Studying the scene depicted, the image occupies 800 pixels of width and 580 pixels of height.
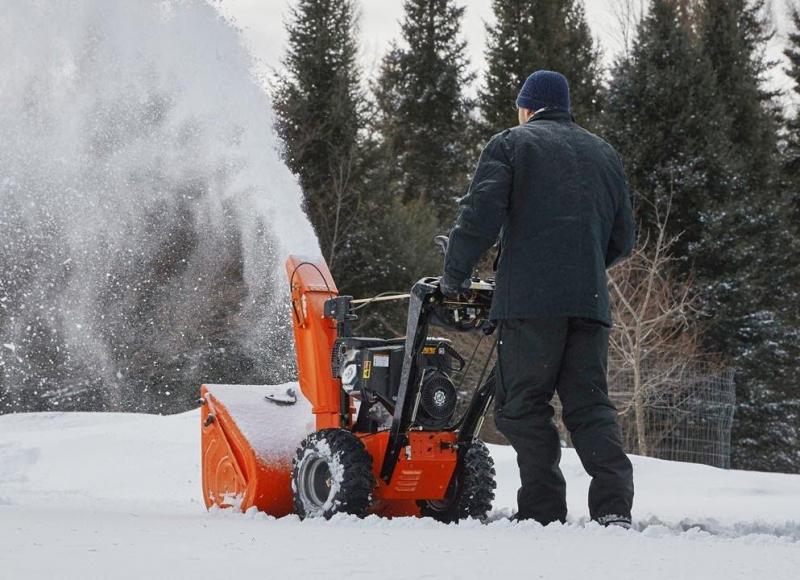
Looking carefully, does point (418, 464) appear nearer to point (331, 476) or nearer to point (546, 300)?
point (331, 476)

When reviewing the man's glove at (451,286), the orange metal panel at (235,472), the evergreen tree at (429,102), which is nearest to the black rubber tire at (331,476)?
the orange metal panel at (235,472)

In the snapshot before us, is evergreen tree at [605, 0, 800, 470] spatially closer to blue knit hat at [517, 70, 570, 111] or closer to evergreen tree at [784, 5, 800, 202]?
evergreen tree at [784, 5, 800, 202]

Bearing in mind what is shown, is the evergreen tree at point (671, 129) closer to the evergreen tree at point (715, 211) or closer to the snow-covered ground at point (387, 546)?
the evergreen tree at point (715, 211)

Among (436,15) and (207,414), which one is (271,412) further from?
(436,15)

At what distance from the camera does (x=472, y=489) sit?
409cm

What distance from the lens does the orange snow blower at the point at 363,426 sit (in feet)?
12.7

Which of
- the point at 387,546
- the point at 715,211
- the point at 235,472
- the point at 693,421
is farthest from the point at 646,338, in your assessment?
the point at 387,546

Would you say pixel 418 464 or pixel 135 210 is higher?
pixel 135 210

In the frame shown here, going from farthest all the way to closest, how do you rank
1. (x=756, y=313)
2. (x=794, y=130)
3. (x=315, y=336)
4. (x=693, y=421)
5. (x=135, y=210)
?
(x=794, y=130) < (x=756, y=313) < (x=693, y=421) < (x=135, y=210) < (x=315, y=336)

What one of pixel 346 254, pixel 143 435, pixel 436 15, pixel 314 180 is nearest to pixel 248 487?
pixel 143 435

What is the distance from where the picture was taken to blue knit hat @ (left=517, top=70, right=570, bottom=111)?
3.87m

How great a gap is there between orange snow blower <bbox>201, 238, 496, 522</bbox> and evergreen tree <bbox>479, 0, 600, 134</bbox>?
1730 cm

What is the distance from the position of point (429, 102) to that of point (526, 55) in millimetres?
2989

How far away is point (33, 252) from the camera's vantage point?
40.0 feet
